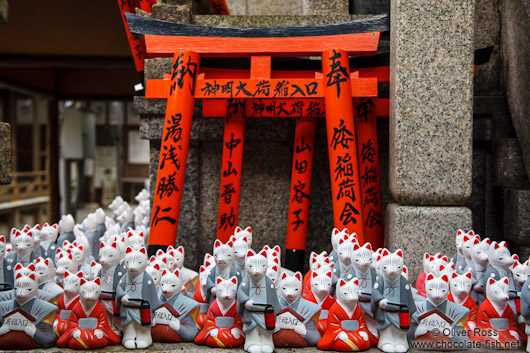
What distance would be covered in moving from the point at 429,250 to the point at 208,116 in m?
2.38

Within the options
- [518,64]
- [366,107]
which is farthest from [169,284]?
[518,64]

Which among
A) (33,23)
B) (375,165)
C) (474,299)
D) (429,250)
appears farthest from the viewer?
(33,23)

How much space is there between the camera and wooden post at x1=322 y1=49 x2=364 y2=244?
Answer: 386 cm

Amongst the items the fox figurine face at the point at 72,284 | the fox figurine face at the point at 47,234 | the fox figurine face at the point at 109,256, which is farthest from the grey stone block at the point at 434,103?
the fox figurine face at the point at 47,234

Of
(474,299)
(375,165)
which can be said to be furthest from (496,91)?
(474,299)

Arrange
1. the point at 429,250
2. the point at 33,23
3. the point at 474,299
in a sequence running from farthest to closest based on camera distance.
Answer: the point at 33,23, the point at 429,250, the point at 474,299

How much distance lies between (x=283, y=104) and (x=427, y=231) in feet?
5.55

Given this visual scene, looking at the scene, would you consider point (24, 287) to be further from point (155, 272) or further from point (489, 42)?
point (489, 42)

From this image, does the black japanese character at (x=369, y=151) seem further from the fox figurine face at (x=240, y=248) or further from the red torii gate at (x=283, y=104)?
the fox figurine face at (x=240, y=248)

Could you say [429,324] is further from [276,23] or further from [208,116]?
[276,23]

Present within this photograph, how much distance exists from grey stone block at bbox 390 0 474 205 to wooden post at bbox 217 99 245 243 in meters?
1.43

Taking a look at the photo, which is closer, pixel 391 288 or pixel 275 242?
pixel 391 288

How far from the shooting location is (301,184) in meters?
4.33

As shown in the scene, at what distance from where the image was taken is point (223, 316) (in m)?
2.93
